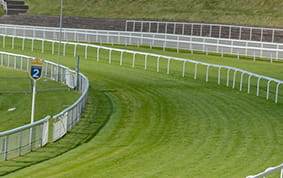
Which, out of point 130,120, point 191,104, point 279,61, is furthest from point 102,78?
point 279,61

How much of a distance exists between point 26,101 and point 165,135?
25.8 feet

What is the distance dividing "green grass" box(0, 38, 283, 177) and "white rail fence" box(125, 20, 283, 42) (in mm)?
15917

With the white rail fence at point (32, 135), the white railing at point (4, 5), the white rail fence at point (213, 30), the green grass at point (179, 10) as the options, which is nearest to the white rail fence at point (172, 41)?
the white rail fence at point (213, 30)

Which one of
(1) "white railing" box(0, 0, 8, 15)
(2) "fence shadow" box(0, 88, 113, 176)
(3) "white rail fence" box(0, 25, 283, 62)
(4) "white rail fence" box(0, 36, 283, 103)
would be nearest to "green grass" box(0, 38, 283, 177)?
(2) "fence shadow" box(0, 88, 113, 176)

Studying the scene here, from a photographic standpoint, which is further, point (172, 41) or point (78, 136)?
point (172, 41)

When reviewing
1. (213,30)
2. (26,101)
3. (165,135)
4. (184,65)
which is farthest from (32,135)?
(213,30)

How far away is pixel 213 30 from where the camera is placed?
153 feet

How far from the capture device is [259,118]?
19.3 metres

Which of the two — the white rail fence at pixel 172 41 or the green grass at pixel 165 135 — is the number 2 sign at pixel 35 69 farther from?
the white rail fence at pixel 172 41

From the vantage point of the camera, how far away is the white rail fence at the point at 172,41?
38.8 meters

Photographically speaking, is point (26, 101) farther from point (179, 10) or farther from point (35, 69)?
point (179, 10)

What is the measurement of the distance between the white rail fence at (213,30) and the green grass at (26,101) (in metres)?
18.2

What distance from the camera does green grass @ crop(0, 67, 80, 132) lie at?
20.1m

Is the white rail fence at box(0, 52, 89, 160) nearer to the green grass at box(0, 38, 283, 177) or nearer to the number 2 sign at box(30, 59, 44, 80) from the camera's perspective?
the green grass at box(0, 38, 283, 177)
